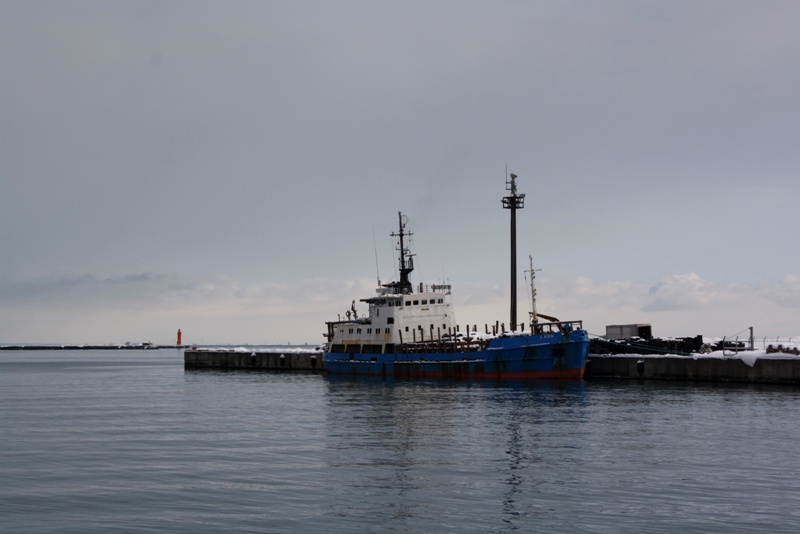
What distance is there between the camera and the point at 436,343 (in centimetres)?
6306

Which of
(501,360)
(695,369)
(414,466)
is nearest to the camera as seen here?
(414,466)

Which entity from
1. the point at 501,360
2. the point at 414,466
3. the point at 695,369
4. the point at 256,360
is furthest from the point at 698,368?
the point at 256,360

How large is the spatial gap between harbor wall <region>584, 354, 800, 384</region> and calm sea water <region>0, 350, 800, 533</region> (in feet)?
19.6

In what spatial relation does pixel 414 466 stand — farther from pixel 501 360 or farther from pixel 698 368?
pixel 698 368

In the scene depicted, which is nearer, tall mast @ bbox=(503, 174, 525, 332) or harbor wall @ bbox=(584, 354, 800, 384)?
harbor wall @ bbox=(584, 354, 800, 384)

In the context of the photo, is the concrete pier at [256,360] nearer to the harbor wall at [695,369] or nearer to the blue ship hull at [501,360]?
the blue ship hull at [501,360]

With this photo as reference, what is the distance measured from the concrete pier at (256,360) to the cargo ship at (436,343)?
14.3 meters

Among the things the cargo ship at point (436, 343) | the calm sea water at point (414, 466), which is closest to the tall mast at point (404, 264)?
the cargo ship at point (436, 343)

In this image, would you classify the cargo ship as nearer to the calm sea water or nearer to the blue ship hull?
the blue ship hull

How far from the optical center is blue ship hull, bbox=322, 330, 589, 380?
54.2 m

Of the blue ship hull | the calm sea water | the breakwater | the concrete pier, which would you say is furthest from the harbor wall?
the concrete pier

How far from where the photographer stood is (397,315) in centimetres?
6481

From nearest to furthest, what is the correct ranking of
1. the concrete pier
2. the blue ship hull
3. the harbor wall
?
the harbor wall < the blue ship hull < the concrete pier

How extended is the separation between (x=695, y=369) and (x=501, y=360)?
13.0 metres
